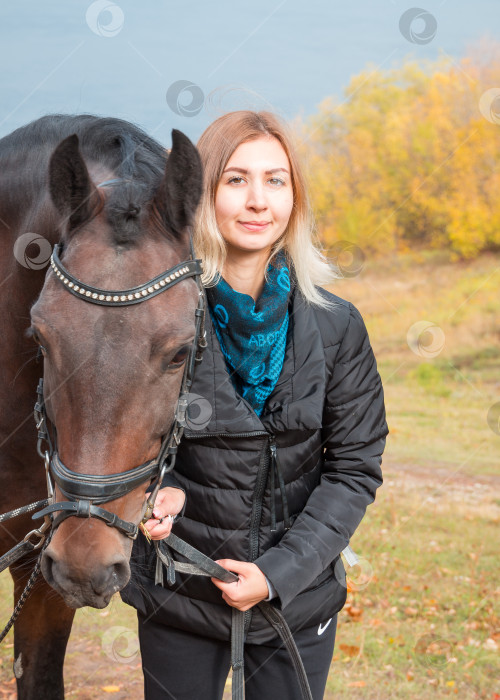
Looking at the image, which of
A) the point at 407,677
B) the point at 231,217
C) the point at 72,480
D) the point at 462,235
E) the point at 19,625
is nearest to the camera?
the point at 72,480

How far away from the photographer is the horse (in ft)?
6.18

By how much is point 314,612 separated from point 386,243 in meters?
22.8

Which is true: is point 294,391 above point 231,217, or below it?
below

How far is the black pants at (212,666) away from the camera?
7.98 ft

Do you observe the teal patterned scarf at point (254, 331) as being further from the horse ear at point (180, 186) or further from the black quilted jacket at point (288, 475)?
the horse ear at point (180, 186)

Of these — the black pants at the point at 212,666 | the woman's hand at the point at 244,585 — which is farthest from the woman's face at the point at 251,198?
the black pants at the point at 212,666

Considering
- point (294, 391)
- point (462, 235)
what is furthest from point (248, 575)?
point (462, 235)

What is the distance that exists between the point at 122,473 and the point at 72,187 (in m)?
0.86

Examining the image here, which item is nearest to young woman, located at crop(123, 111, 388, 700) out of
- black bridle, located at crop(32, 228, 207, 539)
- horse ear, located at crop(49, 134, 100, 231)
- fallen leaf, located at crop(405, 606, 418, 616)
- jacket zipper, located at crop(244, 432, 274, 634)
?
jacket zipper, located at crop(244, 432, 274, 634)

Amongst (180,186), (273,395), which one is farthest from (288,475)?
(180,186)

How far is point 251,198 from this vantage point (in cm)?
237

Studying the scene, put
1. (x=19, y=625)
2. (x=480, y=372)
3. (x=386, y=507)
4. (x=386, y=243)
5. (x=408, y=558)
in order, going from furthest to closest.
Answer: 1. (x=386, y=243)
2. (x=480, y=372)
3. (x=386, y=507)
4. (x=408, y=558)
5. (x=19, y=625)

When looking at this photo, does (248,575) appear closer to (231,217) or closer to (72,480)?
(72,480)

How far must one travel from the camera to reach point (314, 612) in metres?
2.43
